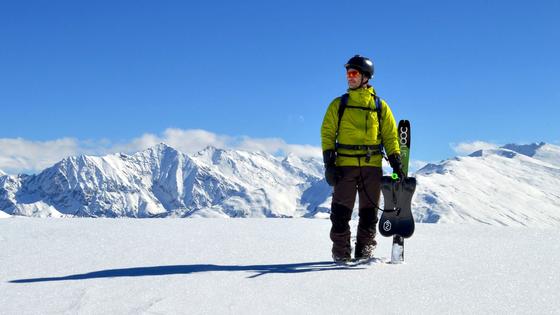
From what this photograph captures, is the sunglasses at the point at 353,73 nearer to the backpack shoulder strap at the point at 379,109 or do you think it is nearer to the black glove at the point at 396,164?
the backpack shoulder strap at the point at 379,109

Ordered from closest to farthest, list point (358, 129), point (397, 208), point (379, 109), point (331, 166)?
point (397, 208), point (331, 166), point (358, 129), point (379, 109)

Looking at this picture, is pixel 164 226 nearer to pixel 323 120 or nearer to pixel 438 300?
pixel 323 120

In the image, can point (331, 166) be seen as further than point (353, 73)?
→ No

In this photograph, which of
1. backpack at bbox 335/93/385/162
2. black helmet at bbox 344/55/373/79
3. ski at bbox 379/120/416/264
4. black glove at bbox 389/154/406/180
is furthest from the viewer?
black helmet at bbox 344/55/373/79

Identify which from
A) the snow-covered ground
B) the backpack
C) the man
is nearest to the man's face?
the man

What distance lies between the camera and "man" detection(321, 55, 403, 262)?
812 cm

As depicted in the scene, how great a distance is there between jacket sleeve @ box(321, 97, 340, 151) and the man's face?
0.33m

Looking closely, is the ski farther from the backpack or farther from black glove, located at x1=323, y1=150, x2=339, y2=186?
black glove, located at x1=323, y1=150, x2=339, y2=186

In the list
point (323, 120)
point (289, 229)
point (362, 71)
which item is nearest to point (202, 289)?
point (323, 120)

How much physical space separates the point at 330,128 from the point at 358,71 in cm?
92

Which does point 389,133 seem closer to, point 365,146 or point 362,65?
point 365,146

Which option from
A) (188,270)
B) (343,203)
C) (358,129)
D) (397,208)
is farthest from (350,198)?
(188,270)

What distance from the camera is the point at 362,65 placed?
27.1 feet

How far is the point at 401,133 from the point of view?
8562 millimetres
